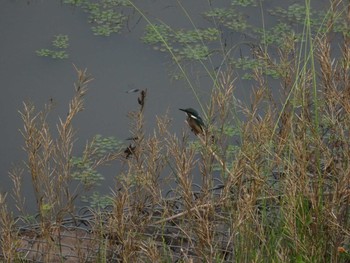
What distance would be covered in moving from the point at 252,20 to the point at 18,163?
5.58 feet

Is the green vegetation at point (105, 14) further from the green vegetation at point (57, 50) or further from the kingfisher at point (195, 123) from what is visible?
the kingfisher at point (195, 123)

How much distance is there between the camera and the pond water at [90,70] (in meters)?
3.96

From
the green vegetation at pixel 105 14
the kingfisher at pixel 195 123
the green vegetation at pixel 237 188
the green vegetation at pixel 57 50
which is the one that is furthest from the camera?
the green vegetation at pixel 105 14

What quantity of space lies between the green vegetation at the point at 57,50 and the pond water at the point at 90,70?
0.08 ft

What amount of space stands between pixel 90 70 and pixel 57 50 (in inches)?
9.8

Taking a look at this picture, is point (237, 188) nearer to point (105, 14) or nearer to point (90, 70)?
point (90, 70)

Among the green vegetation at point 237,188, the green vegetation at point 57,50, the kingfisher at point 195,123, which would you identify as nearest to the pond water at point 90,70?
the green vegetation at point 57,50

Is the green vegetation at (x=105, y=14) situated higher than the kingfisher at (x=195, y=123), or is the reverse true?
the kingfisher at (x=195, y=123)

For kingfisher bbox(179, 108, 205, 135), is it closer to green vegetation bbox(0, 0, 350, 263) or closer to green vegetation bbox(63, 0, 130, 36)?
green vegetation bbox(0, 0, 350, 263)

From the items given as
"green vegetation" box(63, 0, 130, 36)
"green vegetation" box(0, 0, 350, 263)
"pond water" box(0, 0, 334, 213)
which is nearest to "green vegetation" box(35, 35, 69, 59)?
"pond water" box(0, 0, 334, 213)

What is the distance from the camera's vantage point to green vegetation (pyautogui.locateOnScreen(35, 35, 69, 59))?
4.39 meters

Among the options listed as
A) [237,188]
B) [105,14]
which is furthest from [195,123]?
[105,14]

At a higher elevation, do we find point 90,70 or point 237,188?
point 237,188

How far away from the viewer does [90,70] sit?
170 inches
